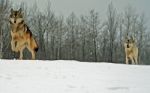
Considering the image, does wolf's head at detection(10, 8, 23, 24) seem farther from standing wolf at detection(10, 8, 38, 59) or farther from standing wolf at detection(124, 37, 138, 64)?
standing wolf at detection(124, 37, 138, 64)

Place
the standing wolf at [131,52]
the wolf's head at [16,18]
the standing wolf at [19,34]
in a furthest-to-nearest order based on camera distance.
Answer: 1. the standing wolf at [131,52]
2. the wolf's head at [16,18]
3. the standing wolf at [19,34]

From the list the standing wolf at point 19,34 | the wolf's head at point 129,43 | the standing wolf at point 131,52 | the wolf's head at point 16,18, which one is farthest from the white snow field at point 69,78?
the wolf's head at point 129,43

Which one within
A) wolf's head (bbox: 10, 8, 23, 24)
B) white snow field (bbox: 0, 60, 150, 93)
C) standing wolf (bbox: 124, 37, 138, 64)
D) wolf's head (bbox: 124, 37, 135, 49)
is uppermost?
wolf's head (bbox: 10, 8, 23, 24)

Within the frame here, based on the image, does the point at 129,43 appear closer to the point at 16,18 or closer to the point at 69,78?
the point at 16,18

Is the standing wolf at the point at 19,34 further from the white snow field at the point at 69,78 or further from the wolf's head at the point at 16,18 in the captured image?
the white snow field at the point at 69,78

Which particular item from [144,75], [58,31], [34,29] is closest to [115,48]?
[58,31]

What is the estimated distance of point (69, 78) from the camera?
27.8 ft

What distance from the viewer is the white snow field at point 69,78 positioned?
294 inches

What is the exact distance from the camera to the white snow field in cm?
747

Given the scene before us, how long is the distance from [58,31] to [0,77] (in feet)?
162

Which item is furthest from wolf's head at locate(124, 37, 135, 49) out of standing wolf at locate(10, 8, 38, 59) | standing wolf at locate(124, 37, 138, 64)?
standing wolf at locate(10, 8, 38, 59)

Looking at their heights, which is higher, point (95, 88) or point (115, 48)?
point (115, 48)

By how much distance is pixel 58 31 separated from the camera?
57469 millimetres

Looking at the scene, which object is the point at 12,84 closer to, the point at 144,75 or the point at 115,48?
the point at 144,75
